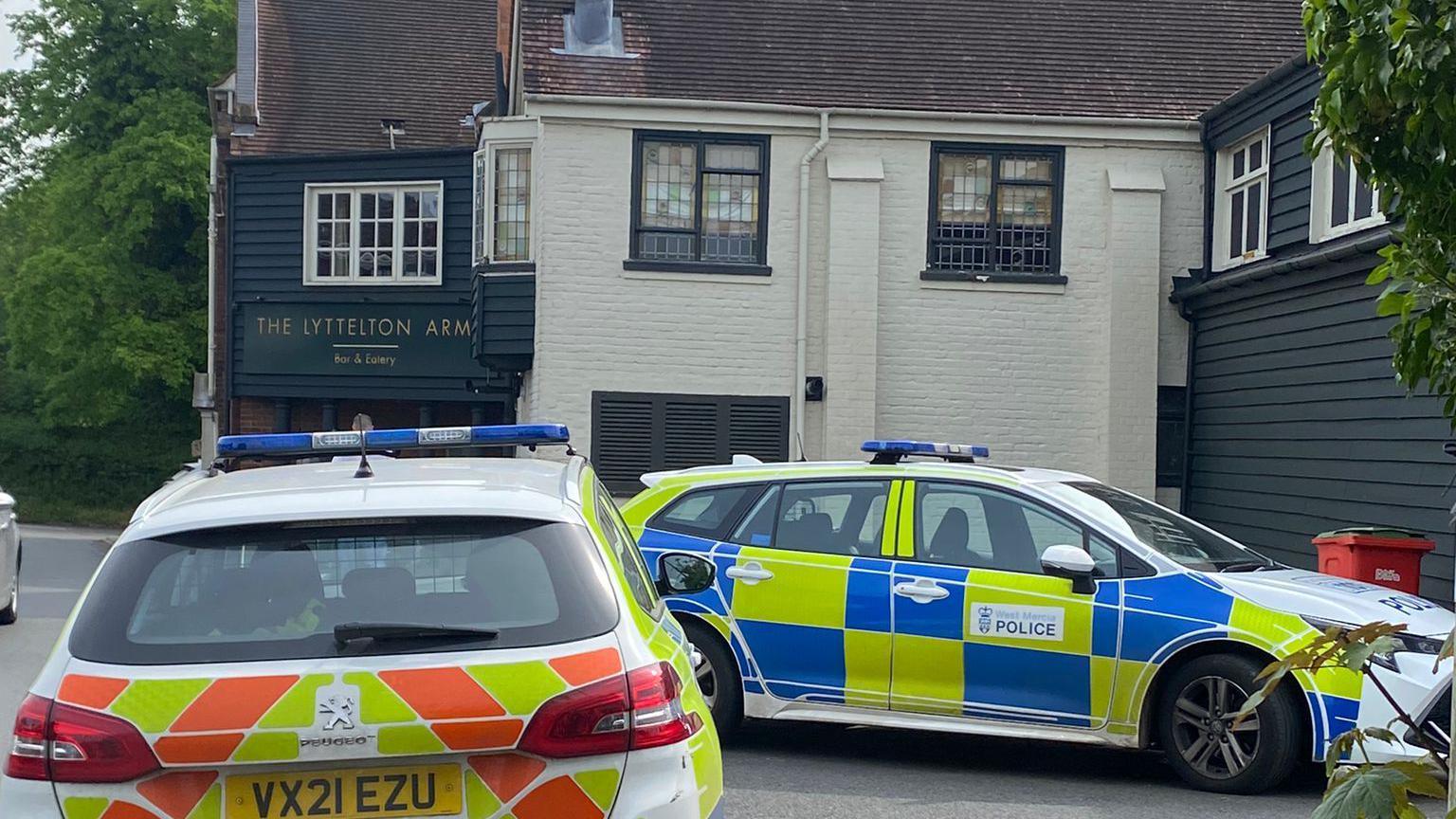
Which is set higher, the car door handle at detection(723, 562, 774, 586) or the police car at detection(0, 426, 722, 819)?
the police car at detection(0, 426, 722, 819)

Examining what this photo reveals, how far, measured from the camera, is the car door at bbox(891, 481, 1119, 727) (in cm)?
786

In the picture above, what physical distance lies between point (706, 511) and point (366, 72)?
23.5m

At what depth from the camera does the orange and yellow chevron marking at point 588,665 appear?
3.90m

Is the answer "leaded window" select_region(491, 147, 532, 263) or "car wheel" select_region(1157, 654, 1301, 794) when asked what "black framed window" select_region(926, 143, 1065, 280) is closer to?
"leaded window" select_region(491, 147, 532, 263)

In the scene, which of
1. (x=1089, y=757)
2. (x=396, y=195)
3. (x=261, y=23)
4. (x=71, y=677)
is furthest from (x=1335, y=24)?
(x=261, y=23)

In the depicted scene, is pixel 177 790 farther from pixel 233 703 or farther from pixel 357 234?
pixel 357 234

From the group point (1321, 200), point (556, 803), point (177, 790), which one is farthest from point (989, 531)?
point (1321, 200)

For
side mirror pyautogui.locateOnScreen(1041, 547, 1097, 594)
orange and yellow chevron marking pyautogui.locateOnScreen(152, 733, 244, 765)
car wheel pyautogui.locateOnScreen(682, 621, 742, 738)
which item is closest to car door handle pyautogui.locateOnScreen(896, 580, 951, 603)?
side mirror pyautogui.locateOnScreen(1041, 547, 1097, 594)

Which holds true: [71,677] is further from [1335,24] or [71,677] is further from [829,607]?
[829,607]

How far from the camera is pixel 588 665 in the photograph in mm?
3928

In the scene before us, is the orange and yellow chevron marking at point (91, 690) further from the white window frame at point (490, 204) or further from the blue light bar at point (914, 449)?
the white window frame at point (490, 204)

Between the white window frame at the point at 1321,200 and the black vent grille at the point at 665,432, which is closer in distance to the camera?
the white window frame at the point at 1321,200

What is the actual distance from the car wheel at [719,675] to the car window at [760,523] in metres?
0.52

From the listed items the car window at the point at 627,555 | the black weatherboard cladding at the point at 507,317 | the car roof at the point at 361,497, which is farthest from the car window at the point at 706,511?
the black weatherboard cladding at the point at 507,317
